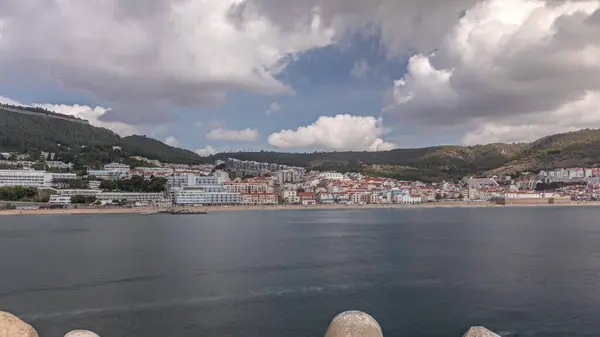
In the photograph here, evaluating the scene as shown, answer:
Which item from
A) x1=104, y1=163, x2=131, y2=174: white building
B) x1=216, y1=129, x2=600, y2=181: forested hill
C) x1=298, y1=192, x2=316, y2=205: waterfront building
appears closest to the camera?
x1=298, y1=192, x2=316, y2=205: waterfront building

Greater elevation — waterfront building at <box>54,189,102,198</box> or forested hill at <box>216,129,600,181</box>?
forested hill at <box>216,129,600,181</box>

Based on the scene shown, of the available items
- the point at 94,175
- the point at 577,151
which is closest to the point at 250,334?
the point at 94,175

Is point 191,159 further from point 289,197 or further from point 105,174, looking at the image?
point 289,197

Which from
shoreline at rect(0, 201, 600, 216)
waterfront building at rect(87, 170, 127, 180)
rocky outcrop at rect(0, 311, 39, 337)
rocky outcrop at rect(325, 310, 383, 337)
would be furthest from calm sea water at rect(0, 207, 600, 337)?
waterfront building at rect(87, 170, 127, 180)

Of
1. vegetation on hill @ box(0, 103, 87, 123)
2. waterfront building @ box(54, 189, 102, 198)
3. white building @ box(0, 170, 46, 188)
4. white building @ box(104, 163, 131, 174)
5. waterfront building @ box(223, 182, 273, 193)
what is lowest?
waterfront building @ box(54, 189, 102, 198)

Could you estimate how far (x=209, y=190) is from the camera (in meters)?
107

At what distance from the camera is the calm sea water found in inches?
532

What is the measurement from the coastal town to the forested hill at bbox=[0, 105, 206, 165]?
9.99 metres

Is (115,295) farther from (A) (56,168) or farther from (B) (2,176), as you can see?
(A) (56,168)

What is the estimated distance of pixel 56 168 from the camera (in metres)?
124

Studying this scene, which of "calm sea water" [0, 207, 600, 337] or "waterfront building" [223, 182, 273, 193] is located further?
"waterfront building" [223, 182, 273, 193]

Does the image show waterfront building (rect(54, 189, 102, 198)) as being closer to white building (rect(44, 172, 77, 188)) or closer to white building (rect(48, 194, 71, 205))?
white building (rect(48, 194, 71, 205))

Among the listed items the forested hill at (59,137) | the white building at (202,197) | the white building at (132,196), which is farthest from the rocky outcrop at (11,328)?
the forested hill at (59,137)

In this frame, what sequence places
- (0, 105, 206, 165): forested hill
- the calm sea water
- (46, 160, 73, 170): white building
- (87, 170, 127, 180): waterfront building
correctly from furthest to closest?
(0, 105, 206, 165): forested hill, (46, 160, 73, 170): white building, (87, 170, 127, 180): waterfront building, the calm sea water
